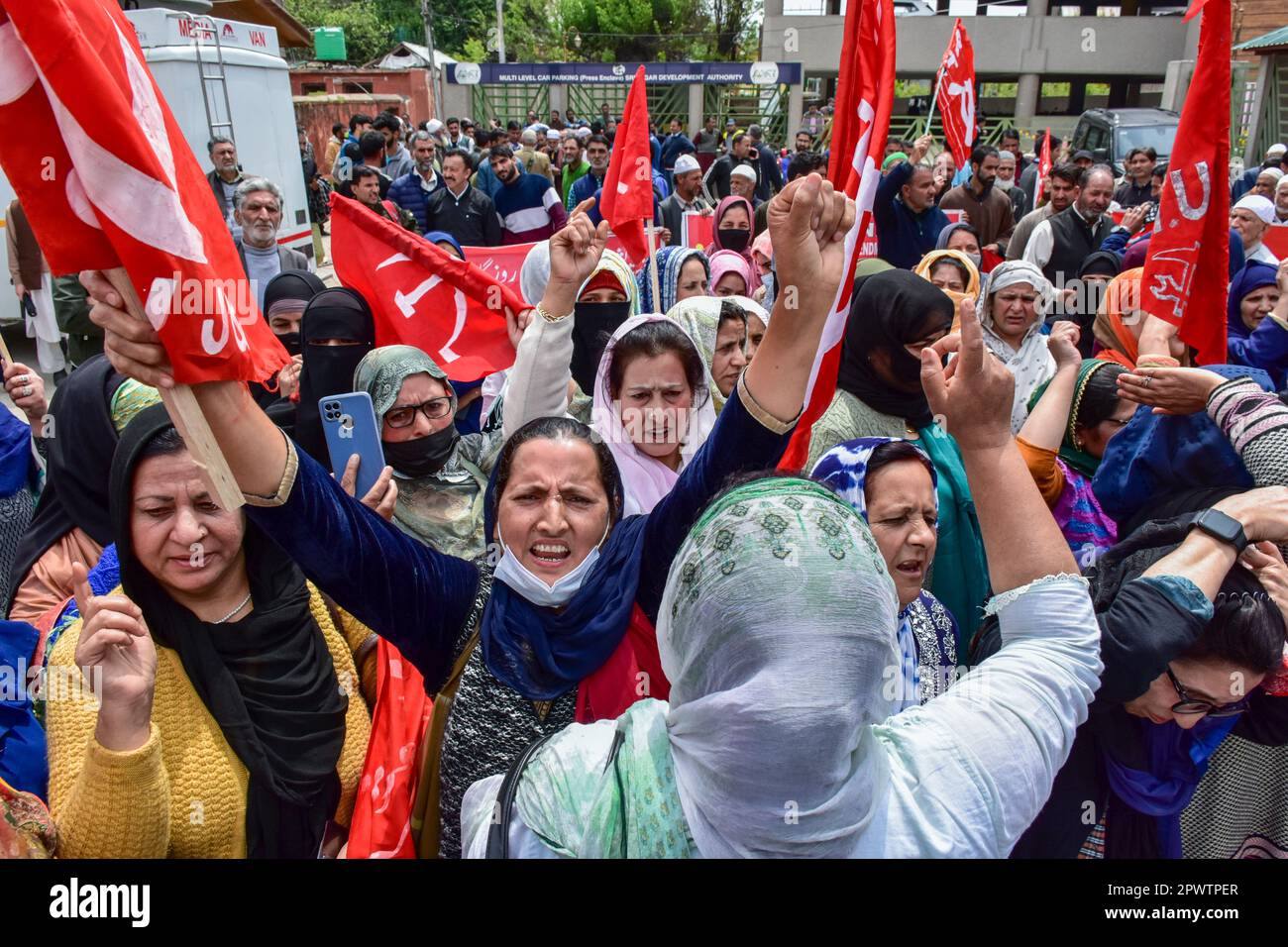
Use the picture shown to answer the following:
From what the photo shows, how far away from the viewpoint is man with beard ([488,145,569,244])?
865 centimetres

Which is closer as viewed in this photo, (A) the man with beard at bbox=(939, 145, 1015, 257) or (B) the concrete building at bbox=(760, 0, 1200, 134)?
(A) the man with beard at bbox=(939, 145, 1015, 257)

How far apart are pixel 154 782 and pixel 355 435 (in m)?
1.11

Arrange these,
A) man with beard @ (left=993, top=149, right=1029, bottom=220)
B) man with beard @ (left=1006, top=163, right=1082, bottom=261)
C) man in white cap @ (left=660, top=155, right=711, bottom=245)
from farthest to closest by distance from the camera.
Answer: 1. man with beard @ (left=993, top=149, right=1029, bottom=220)
2. man in white cap @ (left=660, top=155, right=711, bottom=245)
3. man with beard @ (left=1006, top=163, right=1082, bottom=261)

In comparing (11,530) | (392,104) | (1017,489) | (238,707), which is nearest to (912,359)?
(1017,489)

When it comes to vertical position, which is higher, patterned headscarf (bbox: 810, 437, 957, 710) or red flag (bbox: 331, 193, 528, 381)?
red flag (bbox: 331, 193, 528, 381)

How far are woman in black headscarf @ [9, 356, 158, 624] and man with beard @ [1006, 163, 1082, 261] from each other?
6201mm

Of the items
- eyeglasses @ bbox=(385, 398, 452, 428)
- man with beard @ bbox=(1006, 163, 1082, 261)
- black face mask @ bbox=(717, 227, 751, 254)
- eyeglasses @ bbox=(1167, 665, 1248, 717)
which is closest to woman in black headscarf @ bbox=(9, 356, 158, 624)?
eyeglasses @ bbox=(385, 398, 452, 428)

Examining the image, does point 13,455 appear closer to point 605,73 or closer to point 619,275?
point 619,275

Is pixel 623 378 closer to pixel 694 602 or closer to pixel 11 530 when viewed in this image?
pixel 694 602

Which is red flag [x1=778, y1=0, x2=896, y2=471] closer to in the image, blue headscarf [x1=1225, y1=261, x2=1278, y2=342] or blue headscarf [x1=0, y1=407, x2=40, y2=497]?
blue headscarf [x1=0, y1=407, x2=40, y2=497]

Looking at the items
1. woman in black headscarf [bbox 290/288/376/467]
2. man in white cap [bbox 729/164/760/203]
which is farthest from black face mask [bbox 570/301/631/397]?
man in white cap [bbox 729/164/760/203]

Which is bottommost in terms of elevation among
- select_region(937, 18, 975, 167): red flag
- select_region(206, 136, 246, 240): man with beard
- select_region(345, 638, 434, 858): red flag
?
select_region(345, 638, 434, 858): red flag

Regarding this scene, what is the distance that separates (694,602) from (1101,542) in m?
1.92

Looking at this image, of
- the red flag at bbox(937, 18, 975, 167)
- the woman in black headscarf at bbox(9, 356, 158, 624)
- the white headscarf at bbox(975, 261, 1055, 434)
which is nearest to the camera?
the woman in black headscarf at bbox(9, 356, 158, 624)
